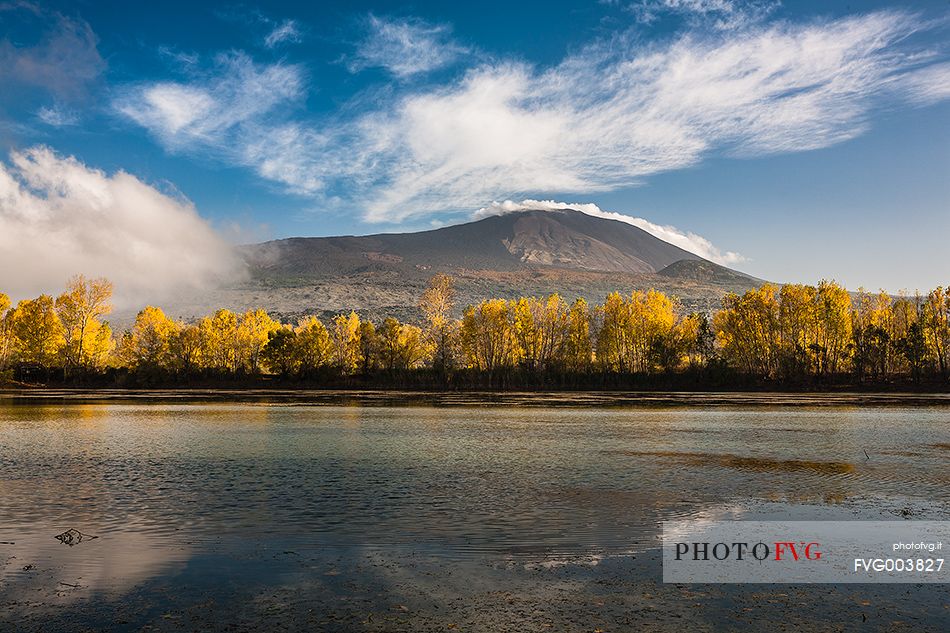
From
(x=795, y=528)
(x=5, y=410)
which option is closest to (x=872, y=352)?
(x=795, y=528)

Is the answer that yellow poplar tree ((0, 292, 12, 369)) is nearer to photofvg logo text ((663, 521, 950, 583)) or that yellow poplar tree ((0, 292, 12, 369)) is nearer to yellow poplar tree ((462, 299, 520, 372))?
yellow poplar tree ((462, 299, 520, 372))

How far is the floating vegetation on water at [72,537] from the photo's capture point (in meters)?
12.1

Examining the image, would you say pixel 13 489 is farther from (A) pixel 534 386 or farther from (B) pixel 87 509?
(A) pixel 534 386

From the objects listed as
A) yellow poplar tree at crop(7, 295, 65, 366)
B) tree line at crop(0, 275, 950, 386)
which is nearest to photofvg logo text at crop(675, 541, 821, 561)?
tree line at crop(0, 275, 950, 386)

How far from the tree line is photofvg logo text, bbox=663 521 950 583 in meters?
83.8

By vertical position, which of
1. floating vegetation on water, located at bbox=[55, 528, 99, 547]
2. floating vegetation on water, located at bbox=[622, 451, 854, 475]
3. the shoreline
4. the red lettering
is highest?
floating vegetation on water, located at bbox=[55, 528, 99, 547]

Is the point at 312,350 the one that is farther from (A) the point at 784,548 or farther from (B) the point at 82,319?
(A) the point at 784,548

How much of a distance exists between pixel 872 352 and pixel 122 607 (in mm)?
100943

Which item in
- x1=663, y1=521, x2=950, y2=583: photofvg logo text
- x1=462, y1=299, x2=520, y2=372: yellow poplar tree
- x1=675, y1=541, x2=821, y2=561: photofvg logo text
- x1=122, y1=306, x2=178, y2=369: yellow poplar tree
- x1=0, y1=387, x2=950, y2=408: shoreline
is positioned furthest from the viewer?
x1=122, y1=306, x2=178, y2=369: yellow poplar tree

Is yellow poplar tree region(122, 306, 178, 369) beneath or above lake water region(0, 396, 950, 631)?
above

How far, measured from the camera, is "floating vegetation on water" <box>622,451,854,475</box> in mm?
21984

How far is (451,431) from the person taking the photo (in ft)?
114

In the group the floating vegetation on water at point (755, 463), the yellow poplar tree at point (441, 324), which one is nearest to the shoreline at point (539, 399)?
the yellow poplar tree at point (441, 324)

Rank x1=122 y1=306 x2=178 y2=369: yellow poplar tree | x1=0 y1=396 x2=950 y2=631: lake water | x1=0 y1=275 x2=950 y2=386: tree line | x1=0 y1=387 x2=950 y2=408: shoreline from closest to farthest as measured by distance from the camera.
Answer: x1=0 y1=396 x2=950 y2=631: lake water → x1=0 y1=387 x2=950 y2=408: shoreline → x1=0 y1=275 x2=950 y2=386: tree line → x1=122 y1=306 x2=178 y2=369: yellow poplar tree
